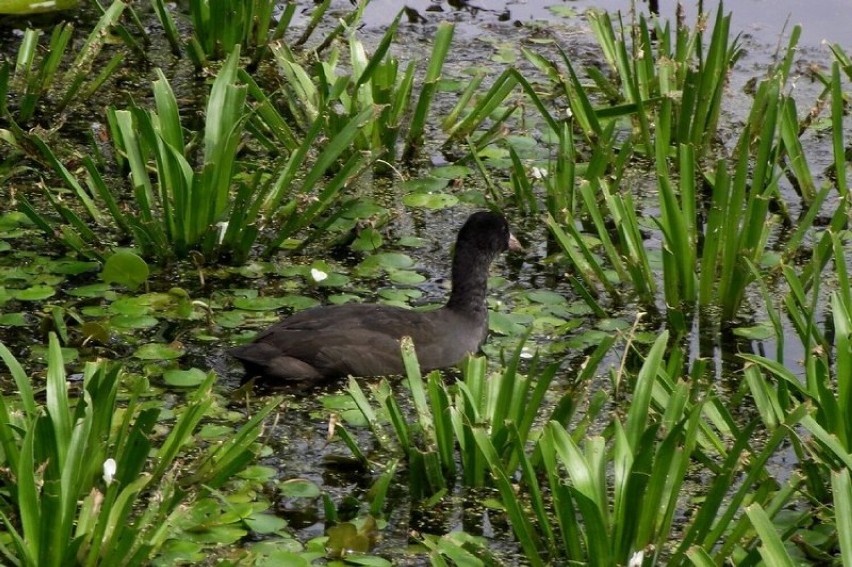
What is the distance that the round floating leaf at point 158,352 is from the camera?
519 centimetres

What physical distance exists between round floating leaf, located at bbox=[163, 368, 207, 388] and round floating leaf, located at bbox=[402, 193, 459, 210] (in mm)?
1847

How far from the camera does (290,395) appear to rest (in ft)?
16.8

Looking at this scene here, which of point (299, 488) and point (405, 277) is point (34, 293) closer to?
point (405, 277)

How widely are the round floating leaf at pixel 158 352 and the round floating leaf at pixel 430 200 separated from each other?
173 cm

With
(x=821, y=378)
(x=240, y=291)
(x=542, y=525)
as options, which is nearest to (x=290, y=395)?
(x=240, y=291)

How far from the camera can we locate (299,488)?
4.35 m

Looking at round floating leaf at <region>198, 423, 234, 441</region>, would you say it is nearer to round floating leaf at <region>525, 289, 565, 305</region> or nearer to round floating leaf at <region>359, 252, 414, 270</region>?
round floating leaf at <region>359, 252, 414, 270</region>

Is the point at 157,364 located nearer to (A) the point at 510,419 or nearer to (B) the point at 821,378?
(A) the point at 510,419

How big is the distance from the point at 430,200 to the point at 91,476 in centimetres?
300

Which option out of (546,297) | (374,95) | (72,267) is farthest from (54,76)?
(546,297)

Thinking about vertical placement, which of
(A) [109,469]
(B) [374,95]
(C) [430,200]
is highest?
(B) [374,95]

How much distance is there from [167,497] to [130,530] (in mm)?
245

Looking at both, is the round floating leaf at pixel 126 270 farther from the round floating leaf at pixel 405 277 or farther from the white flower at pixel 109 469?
the white flower at pixel 109 469

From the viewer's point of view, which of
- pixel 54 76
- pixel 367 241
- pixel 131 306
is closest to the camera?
pixel 131 306
